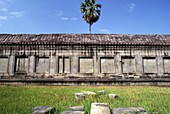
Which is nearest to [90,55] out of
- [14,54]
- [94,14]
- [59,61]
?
[59,61]

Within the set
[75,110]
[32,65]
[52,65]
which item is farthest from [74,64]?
[75,110]

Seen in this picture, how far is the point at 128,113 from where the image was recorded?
14.1 ft

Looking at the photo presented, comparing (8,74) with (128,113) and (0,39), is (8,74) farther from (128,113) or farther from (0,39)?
(128,113)

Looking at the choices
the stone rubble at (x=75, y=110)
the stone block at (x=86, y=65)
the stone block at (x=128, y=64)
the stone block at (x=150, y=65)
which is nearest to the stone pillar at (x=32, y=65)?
the stone block at (x=86, y=65)

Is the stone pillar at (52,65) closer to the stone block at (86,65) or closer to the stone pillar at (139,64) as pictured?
the stone block at (86,65)

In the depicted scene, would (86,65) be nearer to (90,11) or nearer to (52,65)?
(52,65)

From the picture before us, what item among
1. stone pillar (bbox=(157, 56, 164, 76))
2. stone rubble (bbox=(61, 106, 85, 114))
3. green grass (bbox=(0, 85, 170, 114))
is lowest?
green grass (bbox=(0, 85, 170, 114))

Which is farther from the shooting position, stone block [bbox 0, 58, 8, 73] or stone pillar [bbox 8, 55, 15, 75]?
stone block [bbox 0, 58, 8, 73]

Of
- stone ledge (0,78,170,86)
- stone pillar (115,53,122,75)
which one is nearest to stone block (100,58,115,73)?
stone pillar (115,53,122,75)

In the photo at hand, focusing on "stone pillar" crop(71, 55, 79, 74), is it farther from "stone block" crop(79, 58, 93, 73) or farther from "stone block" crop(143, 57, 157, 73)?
"stone block" crop(143, 57, 157, 73)

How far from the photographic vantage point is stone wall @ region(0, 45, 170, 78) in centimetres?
1706

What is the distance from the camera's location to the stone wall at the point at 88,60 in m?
17.1

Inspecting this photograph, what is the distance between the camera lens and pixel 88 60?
17.3 m

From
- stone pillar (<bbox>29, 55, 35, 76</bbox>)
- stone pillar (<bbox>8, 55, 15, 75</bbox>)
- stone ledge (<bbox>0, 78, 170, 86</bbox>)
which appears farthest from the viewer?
stone pillar (<bbox>8, 55, 15, 75</bbox>)
